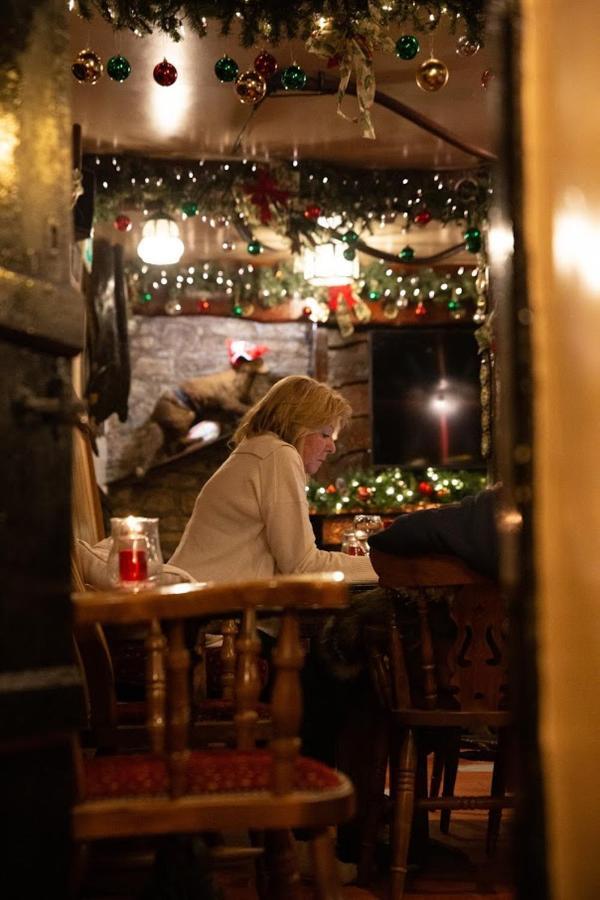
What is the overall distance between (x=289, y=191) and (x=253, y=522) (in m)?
4.33

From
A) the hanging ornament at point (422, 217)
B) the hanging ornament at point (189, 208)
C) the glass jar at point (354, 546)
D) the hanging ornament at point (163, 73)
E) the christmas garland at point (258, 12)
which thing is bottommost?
the glass jar at point (354, 546)

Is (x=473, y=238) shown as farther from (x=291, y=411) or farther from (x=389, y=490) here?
(x=291, y=411)

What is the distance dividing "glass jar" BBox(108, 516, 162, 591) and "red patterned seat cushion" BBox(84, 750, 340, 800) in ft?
1.71

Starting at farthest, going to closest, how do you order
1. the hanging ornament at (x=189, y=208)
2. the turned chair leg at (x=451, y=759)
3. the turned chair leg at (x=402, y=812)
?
the hanging ornament at (x=189, y=208), the turned chair leg at (x=451, y=759), the turned chair leg at (x=402, y=812)

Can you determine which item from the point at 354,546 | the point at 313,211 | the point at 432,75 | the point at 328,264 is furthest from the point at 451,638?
the point at 328,264

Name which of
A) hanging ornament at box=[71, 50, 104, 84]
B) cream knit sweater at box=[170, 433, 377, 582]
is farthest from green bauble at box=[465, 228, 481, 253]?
cream knit sweater at box=[170, 433, 377, 582]

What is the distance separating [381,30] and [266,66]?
488 mm

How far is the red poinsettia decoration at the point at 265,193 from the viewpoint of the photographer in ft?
25.0

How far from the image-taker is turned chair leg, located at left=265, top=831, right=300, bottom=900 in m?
2.11

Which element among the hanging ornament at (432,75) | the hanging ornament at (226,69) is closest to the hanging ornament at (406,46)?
the hanging ornament at (432,75)

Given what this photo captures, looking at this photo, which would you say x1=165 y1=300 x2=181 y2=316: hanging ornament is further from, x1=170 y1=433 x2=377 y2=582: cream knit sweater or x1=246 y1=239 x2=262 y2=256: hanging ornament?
x1=170 y1=433 x2=377 y2=582: cream knit sweater

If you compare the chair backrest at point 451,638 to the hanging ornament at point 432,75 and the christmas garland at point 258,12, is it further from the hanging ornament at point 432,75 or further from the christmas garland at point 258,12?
the christmas garland at point 258,12

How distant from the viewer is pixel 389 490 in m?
8.88

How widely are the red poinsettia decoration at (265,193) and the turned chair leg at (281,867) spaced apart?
598 centimetres
